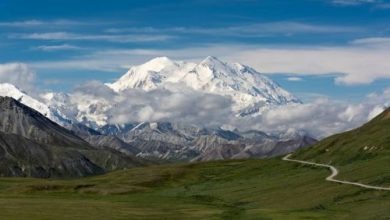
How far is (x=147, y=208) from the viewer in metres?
153

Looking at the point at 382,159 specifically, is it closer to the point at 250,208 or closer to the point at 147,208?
the point at 250,208

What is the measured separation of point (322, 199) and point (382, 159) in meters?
59.1

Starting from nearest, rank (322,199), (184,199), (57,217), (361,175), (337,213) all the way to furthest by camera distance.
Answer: (337,213)
(57,217)
(322,199)
(361,175)
(184,199)

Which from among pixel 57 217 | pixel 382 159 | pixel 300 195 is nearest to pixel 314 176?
pixel 382 159

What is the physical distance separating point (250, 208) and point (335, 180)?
32631 mm

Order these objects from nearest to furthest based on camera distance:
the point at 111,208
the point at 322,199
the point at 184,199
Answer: the point at 322,199 → the point at 111,208 → the point at 184,199

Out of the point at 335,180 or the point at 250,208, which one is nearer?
the point at 250,208

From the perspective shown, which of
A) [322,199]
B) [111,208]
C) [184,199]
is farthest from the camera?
[184,199]

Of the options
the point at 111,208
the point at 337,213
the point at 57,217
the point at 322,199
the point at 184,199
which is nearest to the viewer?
the point at 337,213

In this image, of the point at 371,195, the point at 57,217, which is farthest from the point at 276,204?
the point at 57,217

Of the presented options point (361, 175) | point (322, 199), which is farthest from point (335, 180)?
point (322, 199)

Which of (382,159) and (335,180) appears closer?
(335,180)

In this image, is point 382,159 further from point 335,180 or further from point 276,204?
point 276,204

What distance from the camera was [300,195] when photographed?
15138cm
